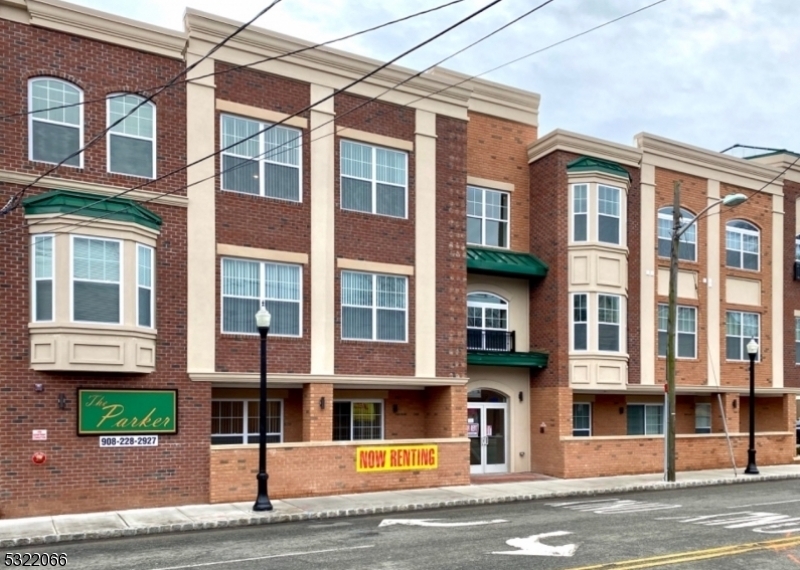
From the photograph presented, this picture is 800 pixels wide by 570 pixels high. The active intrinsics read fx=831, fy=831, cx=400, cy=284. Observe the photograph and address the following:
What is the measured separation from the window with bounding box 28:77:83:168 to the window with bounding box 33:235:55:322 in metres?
1.74

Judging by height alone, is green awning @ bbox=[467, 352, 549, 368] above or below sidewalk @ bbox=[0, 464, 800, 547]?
above

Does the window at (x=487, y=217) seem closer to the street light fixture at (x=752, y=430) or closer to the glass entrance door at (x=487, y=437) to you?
the glass entrance door at (x=487, y=437)

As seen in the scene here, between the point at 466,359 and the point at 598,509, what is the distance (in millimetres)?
6191

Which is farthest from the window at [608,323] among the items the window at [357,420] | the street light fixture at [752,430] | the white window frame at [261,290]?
the white window frame at [261,290]

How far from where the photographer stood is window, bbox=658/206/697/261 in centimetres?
2678

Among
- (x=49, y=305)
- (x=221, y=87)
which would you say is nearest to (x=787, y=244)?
(x=221, y=87)

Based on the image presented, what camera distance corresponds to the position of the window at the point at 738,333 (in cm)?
2812

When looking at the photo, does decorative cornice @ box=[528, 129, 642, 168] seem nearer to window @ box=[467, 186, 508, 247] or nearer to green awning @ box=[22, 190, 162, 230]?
window @ box=[467, 186, 508, 247]

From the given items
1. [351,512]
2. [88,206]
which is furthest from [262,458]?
[88,206]

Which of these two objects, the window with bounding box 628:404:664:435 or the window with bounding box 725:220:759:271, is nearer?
the window with bounding box 628:404:664:435

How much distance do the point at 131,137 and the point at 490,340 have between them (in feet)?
38.5

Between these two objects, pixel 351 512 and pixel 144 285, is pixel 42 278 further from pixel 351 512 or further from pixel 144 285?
pixel 351 512

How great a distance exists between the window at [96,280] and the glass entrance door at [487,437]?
11.2 m

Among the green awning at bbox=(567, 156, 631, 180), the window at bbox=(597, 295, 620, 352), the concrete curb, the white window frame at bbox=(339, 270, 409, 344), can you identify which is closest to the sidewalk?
the concrete curb
